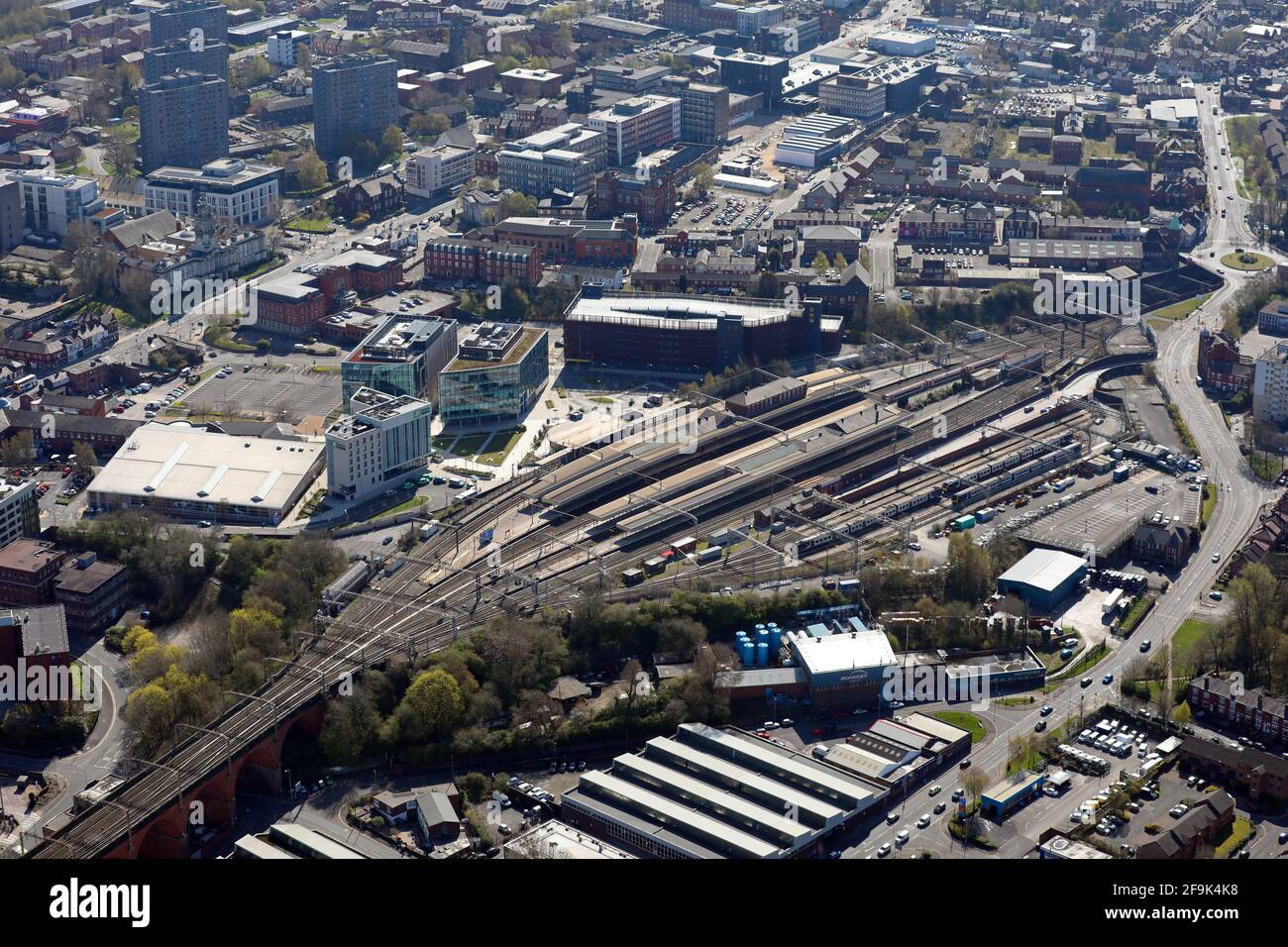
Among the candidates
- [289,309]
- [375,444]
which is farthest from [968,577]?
[289,309]

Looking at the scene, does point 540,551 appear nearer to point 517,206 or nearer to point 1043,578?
point 1043,578

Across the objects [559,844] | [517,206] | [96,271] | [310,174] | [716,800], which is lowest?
[559,844]

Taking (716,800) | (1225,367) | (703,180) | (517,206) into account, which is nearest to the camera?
(716,800)

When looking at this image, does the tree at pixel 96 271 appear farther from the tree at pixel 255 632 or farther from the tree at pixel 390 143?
the tree at pixel 255 632

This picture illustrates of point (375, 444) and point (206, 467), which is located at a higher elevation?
point (375, 444)

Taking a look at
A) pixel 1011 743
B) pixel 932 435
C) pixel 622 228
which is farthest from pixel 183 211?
pixel 1011 743

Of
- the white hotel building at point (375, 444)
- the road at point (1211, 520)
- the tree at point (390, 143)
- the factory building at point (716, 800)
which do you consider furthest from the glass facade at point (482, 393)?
the tree at point (390, 143)
